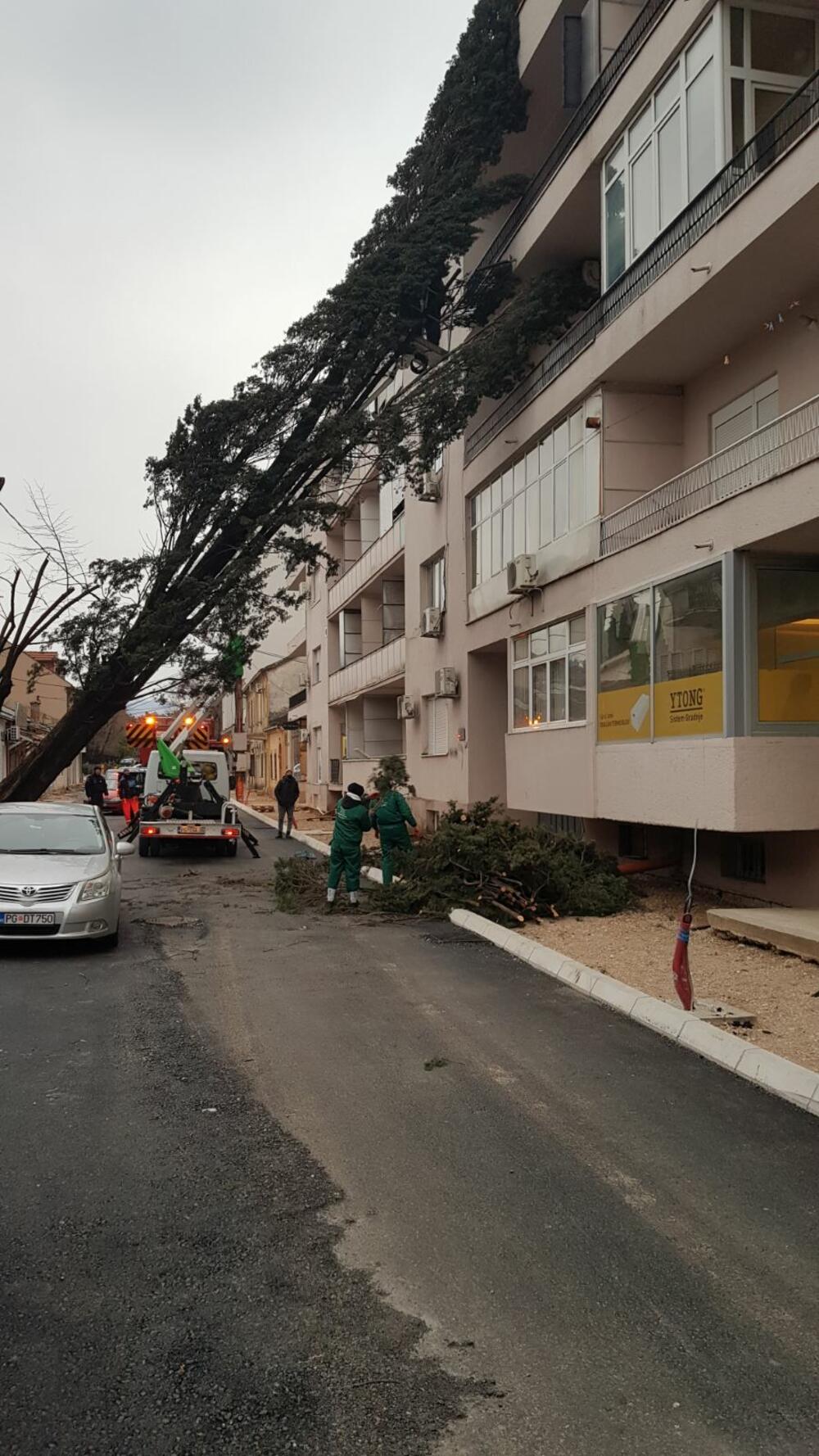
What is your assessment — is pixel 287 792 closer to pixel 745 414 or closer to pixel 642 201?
pixel 745 414

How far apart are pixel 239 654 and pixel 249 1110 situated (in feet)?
52.1

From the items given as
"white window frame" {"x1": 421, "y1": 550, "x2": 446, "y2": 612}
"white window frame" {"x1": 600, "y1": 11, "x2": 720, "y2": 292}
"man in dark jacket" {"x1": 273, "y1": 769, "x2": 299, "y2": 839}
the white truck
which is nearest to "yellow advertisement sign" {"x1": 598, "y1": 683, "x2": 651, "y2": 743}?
"white window frame" {"x1": 600, "y1": 11, "x2": 720, "y2": 292}

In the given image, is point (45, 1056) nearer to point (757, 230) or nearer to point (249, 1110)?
point (249, 1110)

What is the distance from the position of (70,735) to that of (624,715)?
10671mm

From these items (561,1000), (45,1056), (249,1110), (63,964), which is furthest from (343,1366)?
(63,964)

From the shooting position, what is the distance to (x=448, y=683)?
889 inches

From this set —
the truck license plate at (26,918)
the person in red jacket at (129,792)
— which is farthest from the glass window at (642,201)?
the person in red jacket at (129,792)

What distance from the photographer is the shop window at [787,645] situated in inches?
451

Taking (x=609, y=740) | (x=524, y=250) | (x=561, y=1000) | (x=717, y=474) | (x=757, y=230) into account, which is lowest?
(x=561, y=1000)

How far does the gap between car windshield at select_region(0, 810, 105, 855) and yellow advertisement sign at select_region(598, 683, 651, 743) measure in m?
6.88

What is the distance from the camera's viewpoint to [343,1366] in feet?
10.5

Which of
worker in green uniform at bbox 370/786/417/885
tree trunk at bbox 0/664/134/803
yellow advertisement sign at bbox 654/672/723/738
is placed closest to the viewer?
yellow advertisement sign at bbox 654/672/723/738

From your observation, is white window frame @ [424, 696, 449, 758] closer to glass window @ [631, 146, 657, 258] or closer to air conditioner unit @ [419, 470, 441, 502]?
air conditioner unit @ [419, 470, 441, 502]

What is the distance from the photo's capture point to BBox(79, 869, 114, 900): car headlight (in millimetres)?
10634
